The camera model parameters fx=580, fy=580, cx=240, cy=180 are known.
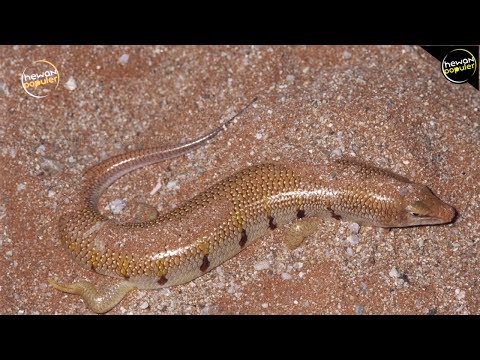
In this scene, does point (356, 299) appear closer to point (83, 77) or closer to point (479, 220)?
point (479, 220)

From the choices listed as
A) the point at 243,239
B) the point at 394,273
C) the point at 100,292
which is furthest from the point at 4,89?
the point at 394,273

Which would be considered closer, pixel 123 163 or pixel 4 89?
pixel 123 163

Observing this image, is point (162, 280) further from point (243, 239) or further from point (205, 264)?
point (243, 239)

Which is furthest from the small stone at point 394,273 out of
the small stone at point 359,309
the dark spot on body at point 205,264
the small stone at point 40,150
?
the small stone at point 40,150

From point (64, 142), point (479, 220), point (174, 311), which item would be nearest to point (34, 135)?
point (64, 142)

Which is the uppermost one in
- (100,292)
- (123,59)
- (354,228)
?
(123,59)

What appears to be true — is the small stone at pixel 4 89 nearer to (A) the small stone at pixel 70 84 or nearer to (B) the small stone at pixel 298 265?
(A) the small stone at pixel 70 84
